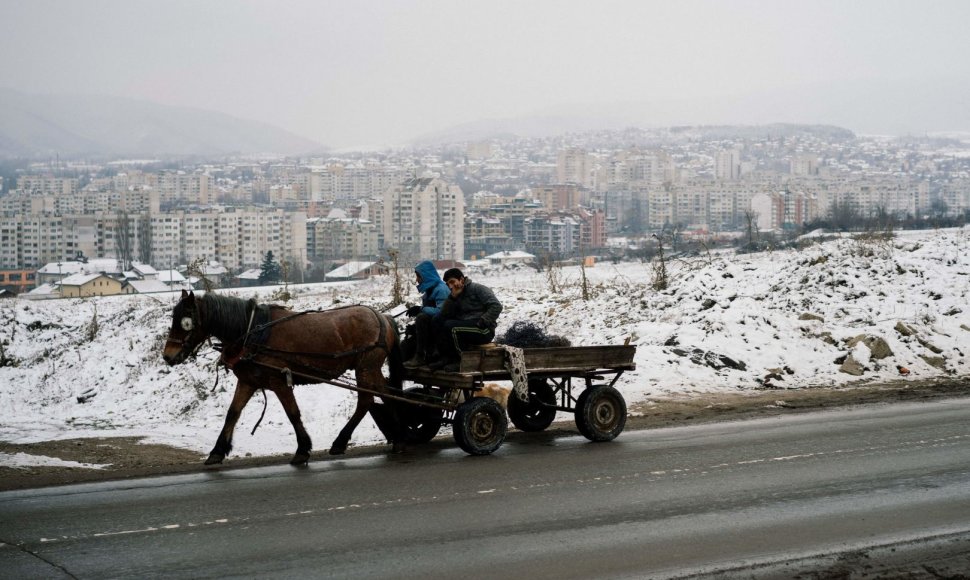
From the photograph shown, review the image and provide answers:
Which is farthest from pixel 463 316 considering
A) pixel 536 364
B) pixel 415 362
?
pixel 536 364

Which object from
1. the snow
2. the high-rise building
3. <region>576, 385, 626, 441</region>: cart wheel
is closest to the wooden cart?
<region>576, 385, 626, 441</region>: cart wheel

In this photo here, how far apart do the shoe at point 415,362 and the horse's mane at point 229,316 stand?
163 cm

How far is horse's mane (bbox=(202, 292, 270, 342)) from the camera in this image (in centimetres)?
1123

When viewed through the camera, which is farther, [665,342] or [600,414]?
[665,342]

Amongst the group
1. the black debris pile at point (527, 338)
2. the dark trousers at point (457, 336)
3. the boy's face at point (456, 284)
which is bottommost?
the black debris pile at point (527, 338)

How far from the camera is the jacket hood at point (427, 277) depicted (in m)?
12.4

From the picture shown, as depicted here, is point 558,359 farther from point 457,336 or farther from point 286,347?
point 286,347

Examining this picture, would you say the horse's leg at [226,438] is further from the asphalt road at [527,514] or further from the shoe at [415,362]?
the shoe at [415,362]

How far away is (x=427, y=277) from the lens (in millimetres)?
12430

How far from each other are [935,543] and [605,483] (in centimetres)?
287

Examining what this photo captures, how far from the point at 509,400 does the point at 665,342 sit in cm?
628

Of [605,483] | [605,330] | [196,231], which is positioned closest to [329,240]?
[196,231]

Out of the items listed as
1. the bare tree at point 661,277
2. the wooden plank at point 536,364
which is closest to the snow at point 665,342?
the bare tree at point 661,277

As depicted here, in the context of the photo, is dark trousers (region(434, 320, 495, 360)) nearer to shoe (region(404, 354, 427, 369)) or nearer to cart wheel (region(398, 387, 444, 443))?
shoe (region(404, 354, 427, 369))
